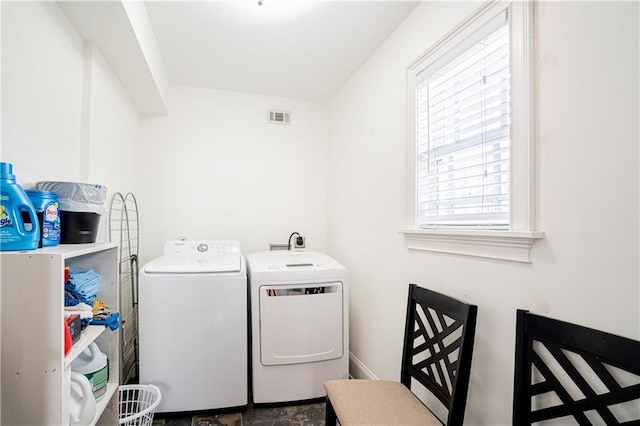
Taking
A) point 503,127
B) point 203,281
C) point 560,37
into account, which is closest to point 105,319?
point 203,281

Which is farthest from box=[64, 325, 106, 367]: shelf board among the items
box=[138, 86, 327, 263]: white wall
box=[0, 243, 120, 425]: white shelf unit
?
box=[138, 86, 327, 263]: white wall

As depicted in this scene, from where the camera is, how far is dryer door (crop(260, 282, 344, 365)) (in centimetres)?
208

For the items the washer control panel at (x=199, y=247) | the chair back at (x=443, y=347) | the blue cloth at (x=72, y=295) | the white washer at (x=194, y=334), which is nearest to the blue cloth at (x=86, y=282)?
the blue cloth at (x=72, y=295)

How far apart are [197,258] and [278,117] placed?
65.0 inches

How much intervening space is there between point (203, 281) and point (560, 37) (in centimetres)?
213

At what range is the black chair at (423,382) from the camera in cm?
119

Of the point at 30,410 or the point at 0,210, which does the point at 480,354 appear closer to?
the point at 30,410

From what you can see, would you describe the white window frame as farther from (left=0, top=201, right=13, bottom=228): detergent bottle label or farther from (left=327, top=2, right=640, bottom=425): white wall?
(left=0, top=201, right=13, bottom=228): detergent bottle label

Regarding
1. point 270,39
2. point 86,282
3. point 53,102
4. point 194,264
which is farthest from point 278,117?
point 86,282

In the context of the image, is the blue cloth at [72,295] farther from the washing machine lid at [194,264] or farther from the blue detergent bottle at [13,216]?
the washing machine lid at [194,264]

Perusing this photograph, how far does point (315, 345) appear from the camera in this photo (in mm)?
2148

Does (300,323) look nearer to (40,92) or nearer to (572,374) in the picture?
(572,374)

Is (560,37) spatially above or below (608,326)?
above

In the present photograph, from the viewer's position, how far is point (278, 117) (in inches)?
124
